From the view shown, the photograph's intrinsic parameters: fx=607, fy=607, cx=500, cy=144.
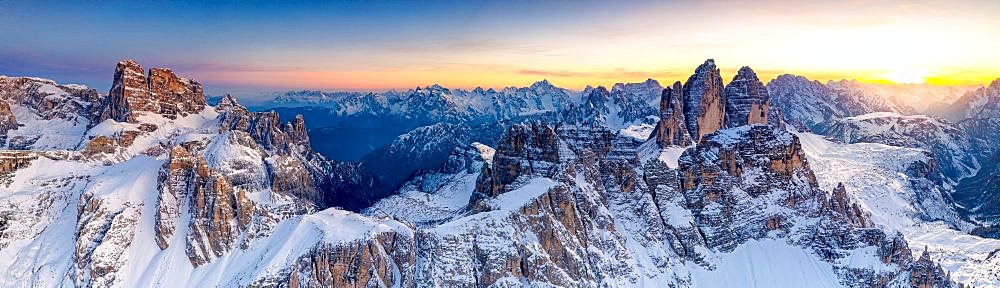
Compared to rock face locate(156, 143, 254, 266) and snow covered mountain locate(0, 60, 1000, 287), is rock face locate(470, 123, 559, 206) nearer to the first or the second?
snow covered mountain locate(0, 60, 1000, 287)

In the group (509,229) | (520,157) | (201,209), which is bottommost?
(509,229)

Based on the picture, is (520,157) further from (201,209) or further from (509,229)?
(201,209)

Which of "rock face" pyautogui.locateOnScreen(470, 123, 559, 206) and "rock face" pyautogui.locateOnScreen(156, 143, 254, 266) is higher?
"rock face" pyautogui.locateOnScreen(470, 123, 559, 206)

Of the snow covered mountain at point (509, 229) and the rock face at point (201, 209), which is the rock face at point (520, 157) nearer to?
the snow covered mountain at point (509, 229)

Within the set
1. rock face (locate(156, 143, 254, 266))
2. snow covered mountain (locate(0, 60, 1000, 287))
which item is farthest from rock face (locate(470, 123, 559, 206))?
rock face (locate(156, 143, 254, 266))

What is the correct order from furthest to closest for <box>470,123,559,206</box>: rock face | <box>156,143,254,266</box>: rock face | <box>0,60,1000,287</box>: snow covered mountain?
<box>470,123,559,206</box>: rock face < <box>156,143,254,266</box>: rock face < <box>0,60,1000,287</box>: snow covered mountain

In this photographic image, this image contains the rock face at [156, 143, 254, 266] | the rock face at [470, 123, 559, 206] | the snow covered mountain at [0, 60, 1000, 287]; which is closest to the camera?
the snow covered mountain at [0, 60, 1000, 287]

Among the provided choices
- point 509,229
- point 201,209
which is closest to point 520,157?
point 509,229

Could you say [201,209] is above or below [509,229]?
above

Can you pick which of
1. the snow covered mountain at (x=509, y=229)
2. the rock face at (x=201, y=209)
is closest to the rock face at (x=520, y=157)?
the snow covered mountain at (x=509, y=229)

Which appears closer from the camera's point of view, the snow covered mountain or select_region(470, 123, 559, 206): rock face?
the snow covered mountain

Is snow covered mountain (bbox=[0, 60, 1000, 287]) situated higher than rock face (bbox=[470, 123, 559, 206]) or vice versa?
rock face (bbox=[470, 123, 559, 206])
